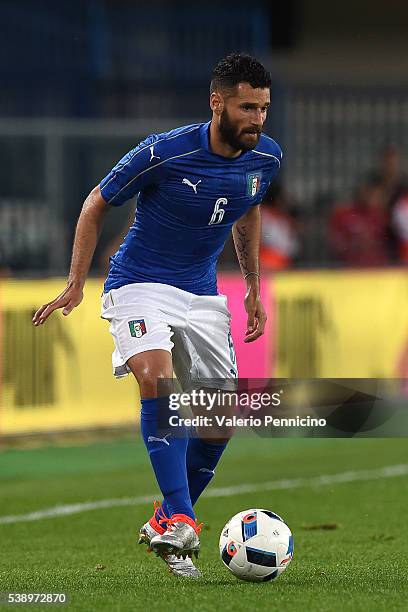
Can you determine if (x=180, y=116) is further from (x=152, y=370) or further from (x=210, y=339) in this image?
(x=152, y=370)

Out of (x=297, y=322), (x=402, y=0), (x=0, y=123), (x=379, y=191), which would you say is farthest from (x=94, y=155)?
(x=402, y=0)

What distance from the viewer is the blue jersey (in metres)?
6.88

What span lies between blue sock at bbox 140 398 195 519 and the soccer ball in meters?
0.21

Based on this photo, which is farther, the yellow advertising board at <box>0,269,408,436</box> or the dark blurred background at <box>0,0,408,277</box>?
the dark blurred background at <box>0,0,408,277</box>

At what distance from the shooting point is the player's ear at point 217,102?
6.84 m

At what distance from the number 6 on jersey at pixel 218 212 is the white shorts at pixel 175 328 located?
0.35 metres

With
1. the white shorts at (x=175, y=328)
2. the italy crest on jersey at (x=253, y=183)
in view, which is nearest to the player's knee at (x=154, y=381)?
the white shorts at (x=175, y=328)

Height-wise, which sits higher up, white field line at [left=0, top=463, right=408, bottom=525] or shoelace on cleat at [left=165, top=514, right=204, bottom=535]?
shoelace on cleat at [left=165, top=514, right=204, bottom=535]

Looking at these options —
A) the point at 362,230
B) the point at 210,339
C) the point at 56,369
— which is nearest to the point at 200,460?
the point at 210,339

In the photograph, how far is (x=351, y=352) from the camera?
1503 cm


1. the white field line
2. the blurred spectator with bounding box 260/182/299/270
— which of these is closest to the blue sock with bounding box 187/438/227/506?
the white field line

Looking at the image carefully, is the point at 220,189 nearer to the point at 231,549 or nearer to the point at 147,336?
the point at 147,336

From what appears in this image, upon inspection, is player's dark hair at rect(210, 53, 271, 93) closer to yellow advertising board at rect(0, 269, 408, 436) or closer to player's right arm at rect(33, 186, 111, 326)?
player's right arm at rect(33, 186, 111, 326)

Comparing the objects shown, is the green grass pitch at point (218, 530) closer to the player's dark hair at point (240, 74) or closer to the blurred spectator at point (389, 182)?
the player's dark hair at point (240, 74)
